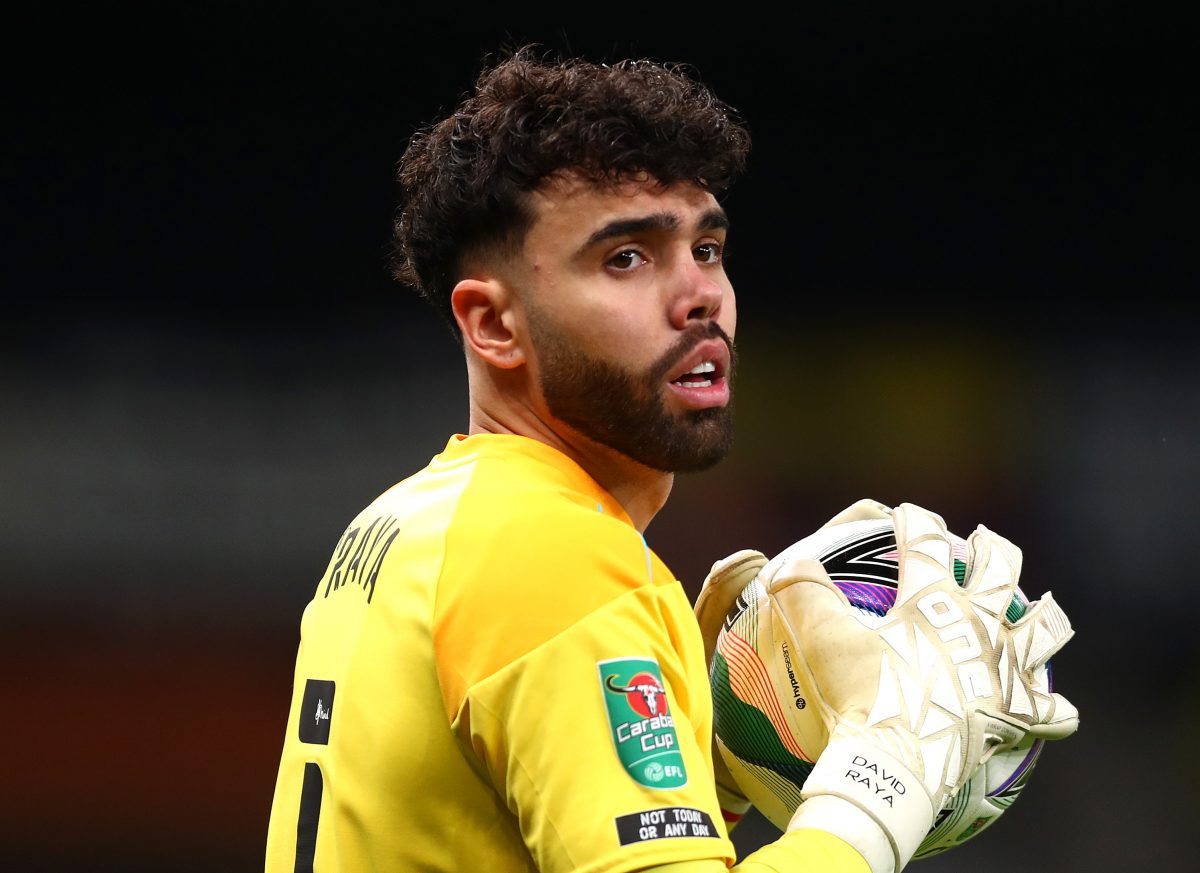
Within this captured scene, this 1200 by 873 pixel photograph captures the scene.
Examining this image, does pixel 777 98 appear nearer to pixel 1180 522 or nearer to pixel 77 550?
pixel 1180 522

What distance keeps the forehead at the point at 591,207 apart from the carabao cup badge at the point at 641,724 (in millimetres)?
459

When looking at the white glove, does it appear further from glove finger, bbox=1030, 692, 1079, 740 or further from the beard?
the beard

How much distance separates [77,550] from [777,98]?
8.16ft

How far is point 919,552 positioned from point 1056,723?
224mm

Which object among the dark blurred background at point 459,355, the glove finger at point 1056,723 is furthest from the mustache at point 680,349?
the dark blurred background at point 459,355

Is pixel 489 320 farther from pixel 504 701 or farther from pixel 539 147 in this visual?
pixel 504 701

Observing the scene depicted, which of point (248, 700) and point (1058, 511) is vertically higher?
point (1058, 511)

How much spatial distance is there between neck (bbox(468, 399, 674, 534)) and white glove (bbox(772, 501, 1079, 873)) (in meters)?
0.18

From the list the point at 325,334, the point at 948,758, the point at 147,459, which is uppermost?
the point at 325,334

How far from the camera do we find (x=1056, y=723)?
56.0 inches

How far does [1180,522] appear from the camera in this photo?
409 centimetres

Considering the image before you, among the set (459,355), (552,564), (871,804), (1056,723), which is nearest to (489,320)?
(552,564)

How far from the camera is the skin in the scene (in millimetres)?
1336

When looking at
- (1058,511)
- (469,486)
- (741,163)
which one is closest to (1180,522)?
(1058,511)
